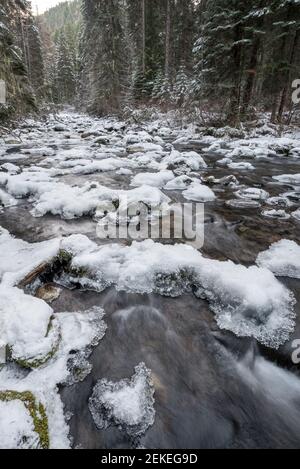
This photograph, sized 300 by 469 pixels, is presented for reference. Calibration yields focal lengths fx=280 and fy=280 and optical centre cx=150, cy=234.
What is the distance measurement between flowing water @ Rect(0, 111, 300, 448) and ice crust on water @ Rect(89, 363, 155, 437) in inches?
1.5

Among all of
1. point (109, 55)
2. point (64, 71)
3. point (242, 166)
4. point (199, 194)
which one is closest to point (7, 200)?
point (199, 194)

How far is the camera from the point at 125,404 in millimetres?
1770

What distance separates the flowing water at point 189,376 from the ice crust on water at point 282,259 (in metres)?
0.13

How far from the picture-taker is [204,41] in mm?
12391

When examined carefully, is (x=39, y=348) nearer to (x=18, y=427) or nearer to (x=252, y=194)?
(x=18, y=427)

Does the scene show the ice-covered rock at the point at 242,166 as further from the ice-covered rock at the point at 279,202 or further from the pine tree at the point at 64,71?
the pine tree at the point at 64,71

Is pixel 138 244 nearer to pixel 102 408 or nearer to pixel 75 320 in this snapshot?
pixel 75 320

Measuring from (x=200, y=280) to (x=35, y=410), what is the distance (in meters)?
1.77

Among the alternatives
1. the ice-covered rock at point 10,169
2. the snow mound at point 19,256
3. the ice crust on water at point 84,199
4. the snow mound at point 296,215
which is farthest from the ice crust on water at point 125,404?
the ice-covered rock at point 10,169

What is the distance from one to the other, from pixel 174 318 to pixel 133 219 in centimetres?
216

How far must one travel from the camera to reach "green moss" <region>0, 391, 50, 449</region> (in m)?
1.51

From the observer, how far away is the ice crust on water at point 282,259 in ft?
10.2

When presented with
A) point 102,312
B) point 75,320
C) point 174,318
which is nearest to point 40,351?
point 75,320

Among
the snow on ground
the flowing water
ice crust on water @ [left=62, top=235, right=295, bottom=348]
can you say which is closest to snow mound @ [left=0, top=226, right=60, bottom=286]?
the snow on ground
